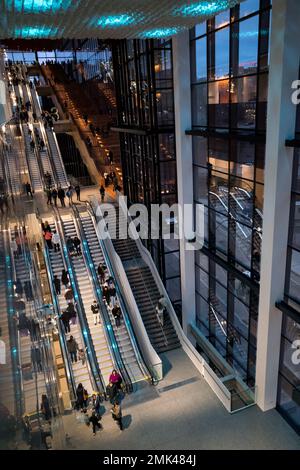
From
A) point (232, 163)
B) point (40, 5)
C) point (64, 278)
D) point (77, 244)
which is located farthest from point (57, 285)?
point (40, 5)

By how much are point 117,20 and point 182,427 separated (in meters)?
10.8

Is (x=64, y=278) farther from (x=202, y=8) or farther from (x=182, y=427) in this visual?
(x=202, y=8)

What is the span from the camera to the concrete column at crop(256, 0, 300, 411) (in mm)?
8367

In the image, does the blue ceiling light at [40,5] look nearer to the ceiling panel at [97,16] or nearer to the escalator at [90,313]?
the ceiling panel at [97,16]

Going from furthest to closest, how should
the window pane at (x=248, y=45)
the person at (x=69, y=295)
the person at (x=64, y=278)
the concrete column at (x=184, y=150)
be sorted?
the person at (x=64, y=278), the person at (x=69, y=295), the concrete column at (x=184, y=150), the window pane at (x=248, y=45)

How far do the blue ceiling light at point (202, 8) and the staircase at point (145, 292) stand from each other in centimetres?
1219

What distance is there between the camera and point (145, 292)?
1759cm

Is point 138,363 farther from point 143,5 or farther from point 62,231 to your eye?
point 143,5

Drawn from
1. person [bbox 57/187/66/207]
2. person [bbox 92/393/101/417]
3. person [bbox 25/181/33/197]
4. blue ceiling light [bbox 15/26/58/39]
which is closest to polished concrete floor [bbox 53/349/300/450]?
person [bbox 92/393/101/417]

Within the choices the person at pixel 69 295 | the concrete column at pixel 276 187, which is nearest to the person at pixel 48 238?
the person at pixel 69 295

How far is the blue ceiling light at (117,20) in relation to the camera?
6992 mm

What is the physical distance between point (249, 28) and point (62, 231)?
12.3 meters

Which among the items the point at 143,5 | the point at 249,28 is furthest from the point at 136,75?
the point at 143,5

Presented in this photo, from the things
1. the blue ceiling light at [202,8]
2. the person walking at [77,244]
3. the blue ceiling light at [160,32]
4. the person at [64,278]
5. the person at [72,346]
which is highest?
the blue ceiling light at [160,32]
